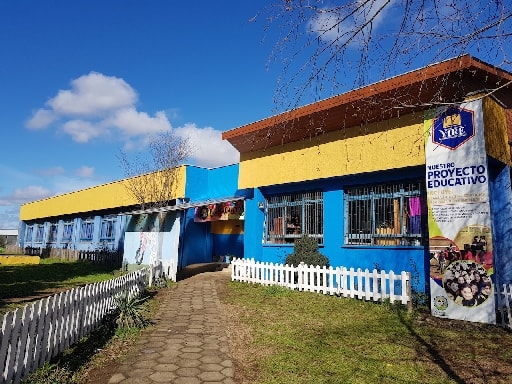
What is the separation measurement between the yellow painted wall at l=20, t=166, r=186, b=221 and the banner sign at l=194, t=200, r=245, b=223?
1486 millimetres

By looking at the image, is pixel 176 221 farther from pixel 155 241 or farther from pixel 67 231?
pixel 67 231

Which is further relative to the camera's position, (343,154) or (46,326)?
(343,154)

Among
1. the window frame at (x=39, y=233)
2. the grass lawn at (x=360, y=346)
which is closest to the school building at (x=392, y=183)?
the grass lawn at (x=360, y=346)

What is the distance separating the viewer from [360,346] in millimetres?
5699

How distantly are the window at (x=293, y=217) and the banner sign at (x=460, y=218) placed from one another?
453 centimetres

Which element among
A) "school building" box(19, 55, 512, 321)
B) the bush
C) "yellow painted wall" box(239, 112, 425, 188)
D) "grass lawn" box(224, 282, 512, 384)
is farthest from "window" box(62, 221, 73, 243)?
"grass lawn" box(224, 282, 512, 384)

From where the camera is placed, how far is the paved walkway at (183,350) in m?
4.36

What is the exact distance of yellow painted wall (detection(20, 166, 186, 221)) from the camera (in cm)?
2401

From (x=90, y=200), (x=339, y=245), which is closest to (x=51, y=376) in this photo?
(x=339, y=245)

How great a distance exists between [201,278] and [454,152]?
388 inches

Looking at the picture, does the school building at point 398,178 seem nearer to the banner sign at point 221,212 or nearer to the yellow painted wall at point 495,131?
the yellow painted wall at point 495,131

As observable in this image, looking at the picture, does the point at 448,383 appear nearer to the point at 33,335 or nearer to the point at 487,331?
the point at 487,331

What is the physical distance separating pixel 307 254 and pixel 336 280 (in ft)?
4.01

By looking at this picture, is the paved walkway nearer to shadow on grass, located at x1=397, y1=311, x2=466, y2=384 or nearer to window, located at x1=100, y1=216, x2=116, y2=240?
shadow on grass, located at x1=397, y1=311, x2=466, y2=384
